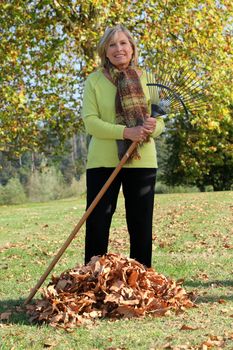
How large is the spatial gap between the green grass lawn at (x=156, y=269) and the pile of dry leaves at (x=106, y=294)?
0.10 metres

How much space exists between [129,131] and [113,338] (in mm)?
1607

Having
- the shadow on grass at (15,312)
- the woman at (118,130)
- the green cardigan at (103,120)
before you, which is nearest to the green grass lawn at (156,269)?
the shadow on grass at (15,312)

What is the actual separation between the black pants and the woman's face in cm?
89

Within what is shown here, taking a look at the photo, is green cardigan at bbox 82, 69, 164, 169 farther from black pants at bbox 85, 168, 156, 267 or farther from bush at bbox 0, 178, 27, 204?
bush at bbox 0, 178, 27, 204

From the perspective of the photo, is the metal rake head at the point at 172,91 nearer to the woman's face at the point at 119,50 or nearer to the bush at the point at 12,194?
the woman's face at the point at 119,50

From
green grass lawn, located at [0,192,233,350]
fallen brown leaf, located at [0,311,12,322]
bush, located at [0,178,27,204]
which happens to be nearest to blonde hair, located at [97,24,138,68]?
green grass lawn, located at [0,192,233,350]

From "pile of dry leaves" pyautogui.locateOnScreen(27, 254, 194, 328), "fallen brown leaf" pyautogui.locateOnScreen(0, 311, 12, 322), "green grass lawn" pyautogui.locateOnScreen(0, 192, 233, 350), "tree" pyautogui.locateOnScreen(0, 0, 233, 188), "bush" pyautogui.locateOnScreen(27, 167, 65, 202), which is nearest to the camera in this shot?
"green grass lawn" pyautogui.locateOnScreen(0, 192, 233, 350)

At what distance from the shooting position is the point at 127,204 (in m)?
5.02

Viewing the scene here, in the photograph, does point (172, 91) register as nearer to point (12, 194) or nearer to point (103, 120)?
point (103, 120)

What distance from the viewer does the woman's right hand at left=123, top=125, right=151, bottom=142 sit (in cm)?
462

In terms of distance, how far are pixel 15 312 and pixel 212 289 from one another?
191cm

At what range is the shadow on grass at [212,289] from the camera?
5172 mm

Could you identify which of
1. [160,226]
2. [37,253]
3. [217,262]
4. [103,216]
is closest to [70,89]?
[160,226]

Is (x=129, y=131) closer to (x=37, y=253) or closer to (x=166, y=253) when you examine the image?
(x=166, y=253)
